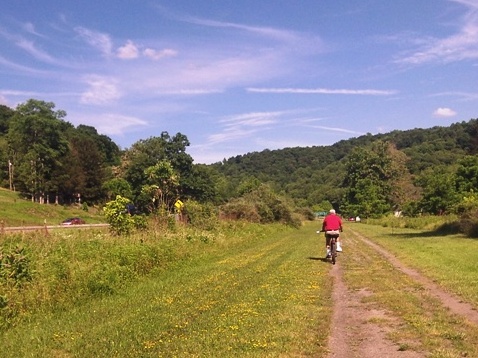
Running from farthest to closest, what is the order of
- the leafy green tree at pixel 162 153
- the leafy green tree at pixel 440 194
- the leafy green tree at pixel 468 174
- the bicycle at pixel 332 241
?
the leafy green tree at pixel 162 153
the leafy green tree at pixel 440 194
the leafy green tree at pixel 468 174
the bicycle at pixel 332 241

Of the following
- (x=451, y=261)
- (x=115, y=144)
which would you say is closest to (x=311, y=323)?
(x=451, y=261)

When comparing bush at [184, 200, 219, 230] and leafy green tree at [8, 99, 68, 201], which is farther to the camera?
leafy green tree at [8, 99, 68, 201]

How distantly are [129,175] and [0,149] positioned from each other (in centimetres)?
3335

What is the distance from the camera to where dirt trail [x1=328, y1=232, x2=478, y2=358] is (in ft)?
22.9

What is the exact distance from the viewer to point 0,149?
341 feet

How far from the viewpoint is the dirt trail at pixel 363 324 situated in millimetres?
6969

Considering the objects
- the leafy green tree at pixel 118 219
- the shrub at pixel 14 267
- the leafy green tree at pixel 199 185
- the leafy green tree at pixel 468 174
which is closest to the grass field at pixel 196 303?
the shrub at pixel 14 267

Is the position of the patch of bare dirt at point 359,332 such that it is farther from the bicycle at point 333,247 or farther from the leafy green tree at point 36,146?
the leafy green tree at point 36,146

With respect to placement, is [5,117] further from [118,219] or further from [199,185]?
[118,219]

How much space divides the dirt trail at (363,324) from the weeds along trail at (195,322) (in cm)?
26

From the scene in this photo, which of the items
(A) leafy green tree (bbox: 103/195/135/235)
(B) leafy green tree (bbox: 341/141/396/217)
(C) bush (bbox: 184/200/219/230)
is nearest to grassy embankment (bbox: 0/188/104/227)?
(C) bush (bbox: 184/200/219/230)

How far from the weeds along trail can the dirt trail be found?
0.86 ft

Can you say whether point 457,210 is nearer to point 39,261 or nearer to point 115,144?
point 39,261

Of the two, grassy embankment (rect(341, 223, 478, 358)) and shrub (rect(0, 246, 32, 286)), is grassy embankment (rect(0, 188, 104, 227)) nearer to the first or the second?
shrub (rect(0, 246, 32, 286))
